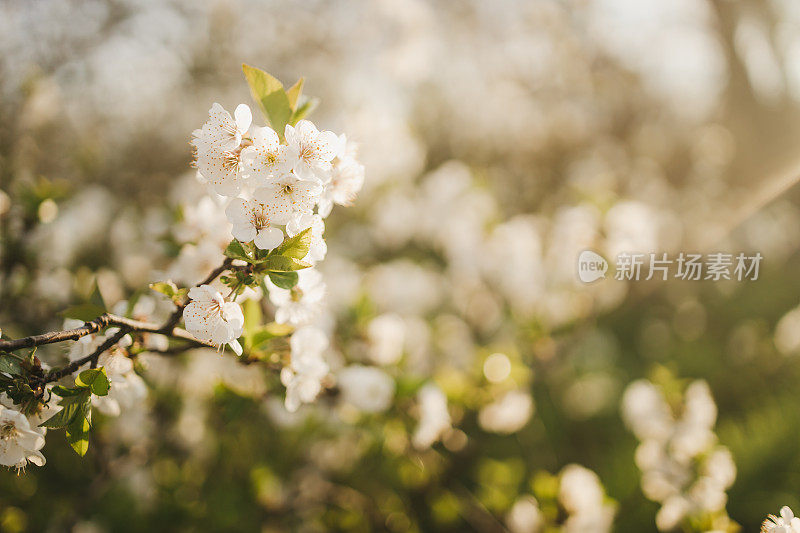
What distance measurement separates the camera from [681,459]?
142 cm

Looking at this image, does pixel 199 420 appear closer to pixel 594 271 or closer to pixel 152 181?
pixel 594 271

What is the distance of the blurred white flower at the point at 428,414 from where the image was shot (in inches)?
52.6

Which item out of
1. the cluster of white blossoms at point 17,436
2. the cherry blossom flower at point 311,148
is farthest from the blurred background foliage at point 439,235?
the cherry blossom flower at point 311,148

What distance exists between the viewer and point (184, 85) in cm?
364

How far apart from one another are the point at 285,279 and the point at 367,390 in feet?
2.20

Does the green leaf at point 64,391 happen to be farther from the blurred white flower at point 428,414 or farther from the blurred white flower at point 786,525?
the blurred white flower at point 786,525

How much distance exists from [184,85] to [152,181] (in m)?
0.89

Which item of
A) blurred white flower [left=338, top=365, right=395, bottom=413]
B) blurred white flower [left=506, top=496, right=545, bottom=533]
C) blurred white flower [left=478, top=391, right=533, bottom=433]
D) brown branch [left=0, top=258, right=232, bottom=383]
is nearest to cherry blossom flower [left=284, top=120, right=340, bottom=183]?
brown branch [left=0, top=258, right=232, bottom=383]

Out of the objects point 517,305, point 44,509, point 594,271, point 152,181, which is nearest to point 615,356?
point 517,305

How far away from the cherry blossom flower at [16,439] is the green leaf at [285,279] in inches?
16.9

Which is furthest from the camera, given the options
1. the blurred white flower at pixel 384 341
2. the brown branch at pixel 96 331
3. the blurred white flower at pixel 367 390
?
the blurred white flower at pixel 384 341

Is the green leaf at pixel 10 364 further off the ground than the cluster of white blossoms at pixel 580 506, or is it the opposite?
the green leaf at pixel 10 364

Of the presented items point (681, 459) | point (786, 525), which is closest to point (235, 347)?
point (786, 525)

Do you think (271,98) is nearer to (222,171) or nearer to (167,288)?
(222,171)
